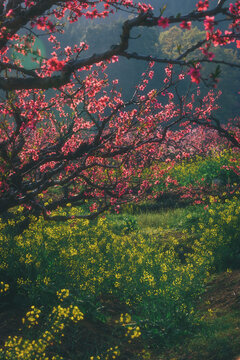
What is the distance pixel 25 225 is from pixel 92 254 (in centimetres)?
177

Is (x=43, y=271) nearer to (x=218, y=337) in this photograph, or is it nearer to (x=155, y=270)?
(x=155, y=270)

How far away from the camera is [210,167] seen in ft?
47.6

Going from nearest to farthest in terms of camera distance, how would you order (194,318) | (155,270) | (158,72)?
(194,318) → (155,270) → (158,72)

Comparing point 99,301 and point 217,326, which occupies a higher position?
point 99,301

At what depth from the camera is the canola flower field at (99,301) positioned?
12.9ft

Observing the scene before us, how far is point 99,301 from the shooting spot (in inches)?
215

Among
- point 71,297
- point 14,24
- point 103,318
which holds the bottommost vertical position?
point 103,318

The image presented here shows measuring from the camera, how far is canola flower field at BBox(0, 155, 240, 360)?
12.9 feet

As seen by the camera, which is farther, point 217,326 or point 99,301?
point 99,301

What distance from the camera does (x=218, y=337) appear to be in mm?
4094

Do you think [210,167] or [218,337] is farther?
[210,167]

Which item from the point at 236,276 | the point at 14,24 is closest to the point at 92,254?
the point at 236,276

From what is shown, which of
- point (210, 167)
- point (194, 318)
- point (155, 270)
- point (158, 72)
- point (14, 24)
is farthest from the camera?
point (158, 72)

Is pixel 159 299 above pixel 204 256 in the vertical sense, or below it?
below
